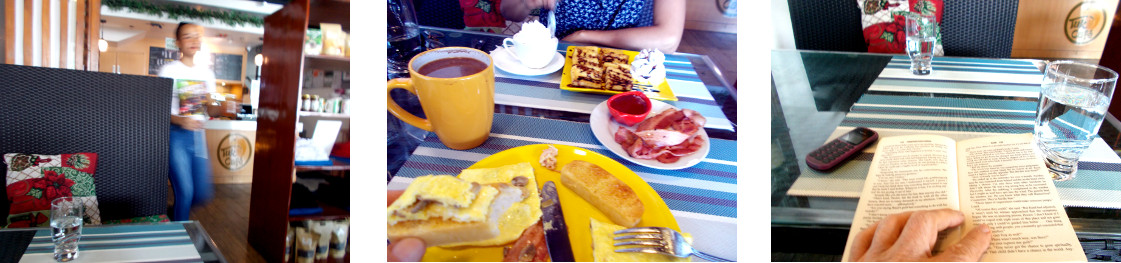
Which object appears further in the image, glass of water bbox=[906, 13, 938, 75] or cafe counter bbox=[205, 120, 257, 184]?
cafe counter bbox=[205, 120, 257, 184]

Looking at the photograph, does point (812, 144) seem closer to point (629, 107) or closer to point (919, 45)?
point (629, 107)

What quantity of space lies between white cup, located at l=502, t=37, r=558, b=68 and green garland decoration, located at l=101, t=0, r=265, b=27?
3.14 meters

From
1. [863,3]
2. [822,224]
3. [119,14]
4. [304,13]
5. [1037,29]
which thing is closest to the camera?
[822,224]

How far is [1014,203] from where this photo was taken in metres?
0.72

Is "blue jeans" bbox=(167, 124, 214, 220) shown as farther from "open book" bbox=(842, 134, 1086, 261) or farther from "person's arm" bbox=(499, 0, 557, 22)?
"open book" bbox=(842, 134, 1086, 261)

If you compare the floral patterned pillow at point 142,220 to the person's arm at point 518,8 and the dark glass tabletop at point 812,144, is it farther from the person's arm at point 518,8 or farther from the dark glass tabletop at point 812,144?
the dark glass tabletop at point 812,144

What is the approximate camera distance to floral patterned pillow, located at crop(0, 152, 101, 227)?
5.45ft

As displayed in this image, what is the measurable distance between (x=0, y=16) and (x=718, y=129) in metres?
2.90

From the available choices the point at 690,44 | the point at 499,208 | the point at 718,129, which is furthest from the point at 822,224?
the point at 499,208

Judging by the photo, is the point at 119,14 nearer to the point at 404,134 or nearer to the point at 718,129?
the point at 404,134

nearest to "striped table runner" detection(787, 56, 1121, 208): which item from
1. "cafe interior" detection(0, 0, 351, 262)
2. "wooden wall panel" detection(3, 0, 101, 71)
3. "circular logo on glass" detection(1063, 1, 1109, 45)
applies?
"cafe interior" detection(0, 0, 351, 262)

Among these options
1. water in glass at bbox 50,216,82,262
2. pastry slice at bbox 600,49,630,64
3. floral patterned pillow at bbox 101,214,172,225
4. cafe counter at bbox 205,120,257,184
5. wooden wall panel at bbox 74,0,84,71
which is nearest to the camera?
pastry slice at bbox 600,49,630,64

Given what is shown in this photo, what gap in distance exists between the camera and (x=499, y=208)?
0.57 m

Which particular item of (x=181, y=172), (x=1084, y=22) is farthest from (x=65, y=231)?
(x=1084, y=22)
